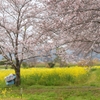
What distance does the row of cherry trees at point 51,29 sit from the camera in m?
8.05

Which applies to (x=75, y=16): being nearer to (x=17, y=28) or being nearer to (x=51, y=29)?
(x=51, y=29)

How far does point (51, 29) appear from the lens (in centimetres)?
904

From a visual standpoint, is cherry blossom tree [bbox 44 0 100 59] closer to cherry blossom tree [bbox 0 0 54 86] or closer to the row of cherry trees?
the row of cherry trees

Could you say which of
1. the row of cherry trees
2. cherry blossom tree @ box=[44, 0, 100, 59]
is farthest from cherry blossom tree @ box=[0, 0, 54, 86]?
cherry blossom tree @ box=[44, 0, 100, 59]

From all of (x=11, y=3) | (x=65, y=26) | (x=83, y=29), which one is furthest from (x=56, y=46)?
(x=11, y=3)

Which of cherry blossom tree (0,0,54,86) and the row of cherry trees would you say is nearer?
the row of cherry trees

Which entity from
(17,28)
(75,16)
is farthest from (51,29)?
(17,28)

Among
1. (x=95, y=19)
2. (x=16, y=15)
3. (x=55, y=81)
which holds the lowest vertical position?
(x=55, y=81)

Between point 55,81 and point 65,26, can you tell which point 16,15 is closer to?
point 55,81

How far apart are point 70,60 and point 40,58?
218 centimetres

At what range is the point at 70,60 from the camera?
16766mm

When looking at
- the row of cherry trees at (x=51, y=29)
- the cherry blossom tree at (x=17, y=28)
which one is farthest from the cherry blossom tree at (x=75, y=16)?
the cherry blossom tree at (x=17, y=28)

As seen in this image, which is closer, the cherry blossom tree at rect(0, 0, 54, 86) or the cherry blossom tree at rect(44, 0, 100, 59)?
the cherry blossom tree at rect(44, 0, 100, 59)

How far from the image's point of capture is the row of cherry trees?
26.4ft
